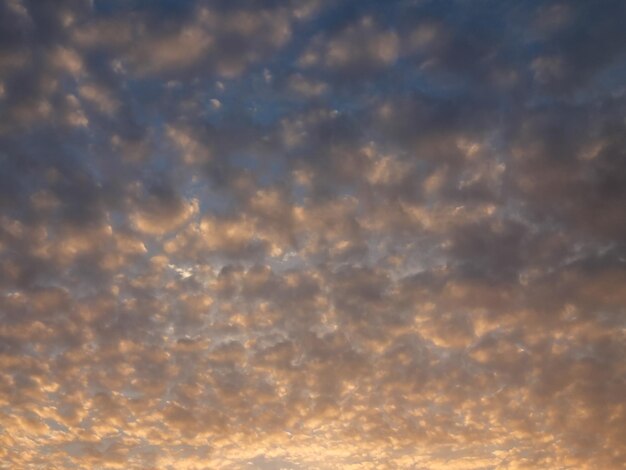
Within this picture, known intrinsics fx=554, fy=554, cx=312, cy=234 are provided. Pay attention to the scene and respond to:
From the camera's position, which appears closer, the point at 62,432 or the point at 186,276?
the point at 186,276

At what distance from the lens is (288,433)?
95.2 feet

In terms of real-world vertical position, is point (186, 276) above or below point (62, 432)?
above

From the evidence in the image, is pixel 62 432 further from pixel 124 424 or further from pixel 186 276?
pixel 186 276

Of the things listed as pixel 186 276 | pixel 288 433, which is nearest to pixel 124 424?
pixel 288 433

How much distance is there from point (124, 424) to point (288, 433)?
8899 mm

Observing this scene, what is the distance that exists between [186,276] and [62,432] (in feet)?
47.8

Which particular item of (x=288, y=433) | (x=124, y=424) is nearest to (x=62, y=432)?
(x=124, y=424)

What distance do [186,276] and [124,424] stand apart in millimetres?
11681

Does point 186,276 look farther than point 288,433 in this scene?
No

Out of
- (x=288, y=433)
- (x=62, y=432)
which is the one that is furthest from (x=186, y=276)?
(x=62, y=432)

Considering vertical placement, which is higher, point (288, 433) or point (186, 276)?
point (186, 276)

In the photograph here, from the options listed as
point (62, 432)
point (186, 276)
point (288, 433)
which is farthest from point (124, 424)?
point (186, 276)

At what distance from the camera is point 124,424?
29.8 meters

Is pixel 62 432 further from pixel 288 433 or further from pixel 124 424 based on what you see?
pixel 288 433
